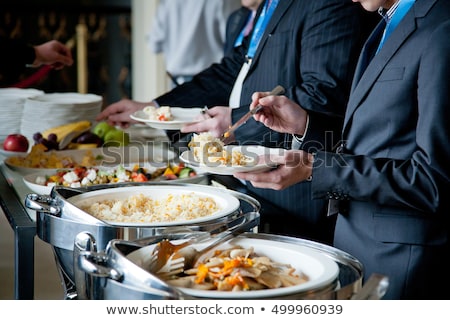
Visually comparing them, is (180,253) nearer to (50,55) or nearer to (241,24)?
(50,55)

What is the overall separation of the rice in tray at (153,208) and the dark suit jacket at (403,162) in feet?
0.81

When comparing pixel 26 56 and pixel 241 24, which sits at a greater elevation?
pixel 241 24

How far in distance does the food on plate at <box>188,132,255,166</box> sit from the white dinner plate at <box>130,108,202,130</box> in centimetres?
46

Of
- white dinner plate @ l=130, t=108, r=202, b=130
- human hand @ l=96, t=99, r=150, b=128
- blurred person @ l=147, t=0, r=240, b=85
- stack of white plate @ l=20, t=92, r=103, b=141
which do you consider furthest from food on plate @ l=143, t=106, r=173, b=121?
blurred person @ l=147, t=0, r=240, b=85

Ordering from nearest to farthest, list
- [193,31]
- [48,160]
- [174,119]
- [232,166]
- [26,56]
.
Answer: [232,166], [48,160], [174,119], [26,56], [193,31]

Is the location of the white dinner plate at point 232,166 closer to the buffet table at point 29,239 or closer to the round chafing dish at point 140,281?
the buffet table at point 29,239

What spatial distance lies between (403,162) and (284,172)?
25 cm

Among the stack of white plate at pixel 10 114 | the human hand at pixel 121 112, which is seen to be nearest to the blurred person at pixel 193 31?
the stack of white plate at pixel 10 114

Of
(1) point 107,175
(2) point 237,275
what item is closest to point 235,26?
(1) point 107,175

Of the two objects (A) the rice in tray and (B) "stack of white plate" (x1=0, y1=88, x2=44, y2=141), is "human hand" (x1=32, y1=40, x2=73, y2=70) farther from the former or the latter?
(A) the rice in tray

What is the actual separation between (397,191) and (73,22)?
536 cm

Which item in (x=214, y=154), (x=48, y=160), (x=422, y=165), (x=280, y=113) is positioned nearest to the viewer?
(x=422, y=165)

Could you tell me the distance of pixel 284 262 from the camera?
3.80 ft

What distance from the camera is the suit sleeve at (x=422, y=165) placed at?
4.38 feet
